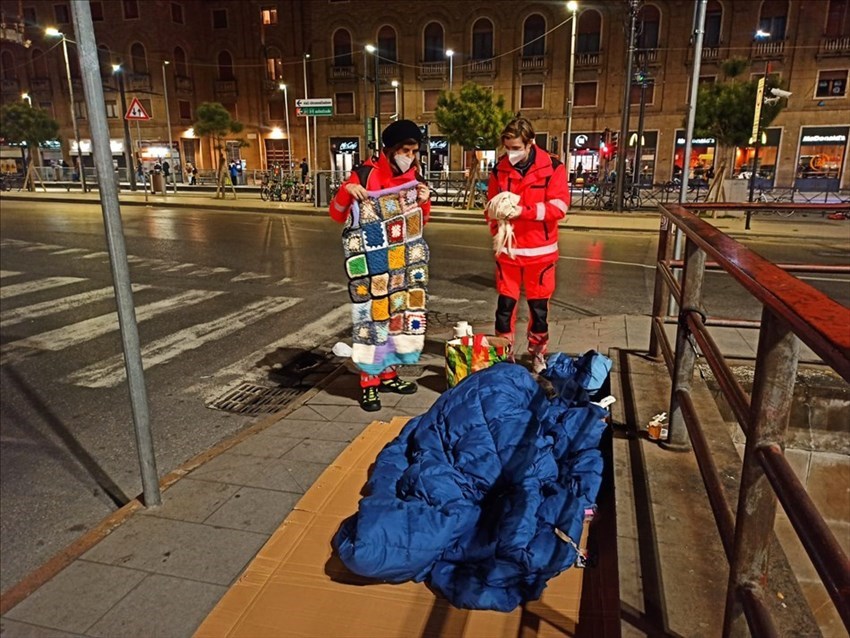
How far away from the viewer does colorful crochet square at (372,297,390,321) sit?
14.1 feet

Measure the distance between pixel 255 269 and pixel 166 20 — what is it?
41.4 metres

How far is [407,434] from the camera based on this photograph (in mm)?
3135

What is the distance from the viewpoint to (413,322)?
14.8ft

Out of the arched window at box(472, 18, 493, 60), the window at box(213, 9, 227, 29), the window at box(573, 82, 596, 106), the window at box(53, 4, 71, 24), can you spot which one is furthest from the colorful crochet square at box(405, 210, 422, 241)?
the window at box(53, 4, 71, 24)

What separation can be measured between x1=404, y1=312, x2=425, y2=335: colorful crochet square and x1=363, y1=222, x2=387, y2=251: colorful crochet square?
1.89 ft

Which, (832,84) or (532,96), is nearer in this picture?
(832,84)

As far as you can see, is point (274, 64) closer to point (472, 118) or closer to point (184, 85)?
point (184, 85)

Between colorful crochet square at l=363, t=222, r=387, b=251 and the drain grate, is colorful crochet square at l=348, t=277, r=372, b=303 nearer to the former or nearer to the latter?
colorful crochet square at l=363, t=222, r=387, b=251

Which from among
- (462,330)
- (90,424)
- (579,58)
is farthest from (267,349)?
(579,58)

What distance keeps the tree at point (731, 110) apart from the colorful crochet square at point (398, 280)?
1673cm

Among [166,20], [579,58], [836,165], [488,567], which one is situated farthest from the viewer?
[166,20]

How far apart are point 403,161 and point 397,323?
1.12 meters

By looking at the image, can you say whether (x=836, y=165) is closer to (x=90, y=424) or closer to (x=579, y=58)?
(x=579, y=58)

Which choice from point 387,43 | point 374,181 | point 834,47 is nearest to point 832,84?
point 834,47
